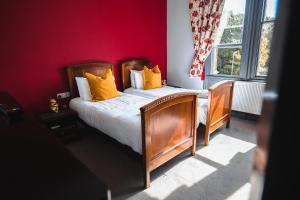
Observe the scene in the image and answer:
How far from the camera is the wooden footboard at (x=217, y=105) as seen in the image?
8.05ft

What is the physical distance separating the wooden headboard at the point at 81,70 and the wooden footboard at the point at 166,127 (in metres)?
1.90

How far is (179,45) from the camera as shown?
14.1 feet

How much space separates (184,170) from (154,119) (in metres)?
0.77

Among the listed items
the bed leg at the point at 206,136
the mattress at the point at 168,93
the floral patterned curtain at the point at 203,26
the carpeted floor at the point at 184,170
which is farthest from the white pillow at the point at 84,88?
the floral patterned curtain at the point at 203,26

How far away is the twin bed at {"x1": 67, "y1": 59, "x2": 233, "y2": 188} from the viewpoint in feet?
5.91

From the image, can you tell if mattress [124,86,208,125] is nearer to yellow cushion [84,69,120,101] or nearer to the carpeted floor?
the carpeted floor

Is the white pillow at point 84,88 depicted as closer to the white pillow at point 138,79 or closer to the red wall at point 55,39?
the red wall at point 55,39

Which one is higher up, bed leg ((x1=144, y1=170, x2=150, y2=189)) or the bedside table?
the bedside table

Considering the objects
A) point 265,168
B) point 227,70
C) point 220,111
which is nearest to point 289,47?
point 265,168

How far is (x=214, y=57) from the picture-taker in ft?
12.6

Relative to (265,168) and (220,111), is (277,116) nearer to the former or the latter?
(265,168)

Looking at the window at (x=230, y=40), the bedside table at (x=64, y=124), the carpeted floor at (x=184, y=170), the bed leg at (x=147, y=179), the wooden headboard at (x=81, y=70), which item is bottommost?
the carpeted floor at (x=184, y=170)

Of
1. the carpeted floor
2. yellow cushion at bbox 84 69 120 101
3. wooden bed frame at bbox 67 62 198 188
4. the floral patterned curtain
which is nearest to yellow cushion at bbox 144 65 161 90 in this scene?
the floral patterned curtain

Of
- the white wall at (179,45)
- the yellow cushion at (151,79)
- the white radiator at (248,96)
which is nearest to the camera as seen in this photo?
the white radiator at (248,96)
